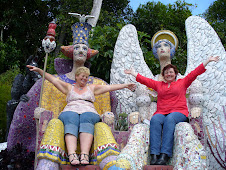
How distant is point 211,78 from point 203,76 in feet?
0.41

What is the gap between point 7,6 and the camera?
11.3 metres

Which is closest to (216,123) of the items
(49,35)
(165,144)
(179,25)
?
(165,144)

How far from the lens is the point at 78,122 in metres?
3.55

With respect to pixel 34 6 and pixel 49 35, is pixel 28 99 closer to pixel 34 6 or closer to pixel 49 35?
pixel 49 35

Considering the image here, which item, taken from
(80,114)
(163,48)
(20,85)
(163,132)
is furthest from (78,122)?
(20,85)

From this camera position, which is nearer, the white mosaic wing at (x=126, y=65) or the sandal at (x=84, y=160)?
the sandal at (x=84, y=160)

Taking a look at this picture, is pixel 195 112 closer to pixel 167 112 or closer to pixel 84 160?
pixel 167 112

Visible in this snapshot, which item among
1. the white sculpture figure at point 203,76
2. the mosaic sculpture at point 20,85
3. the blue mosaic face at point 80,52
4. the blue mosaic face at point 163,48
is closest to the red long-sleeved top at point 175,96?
the white sculpture figure at point 203,76

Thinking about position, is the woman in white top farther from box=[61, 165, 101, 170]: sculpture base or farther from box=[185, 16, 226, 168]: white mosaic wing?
box=[185, 16, 226, 168]: white mosaic wing

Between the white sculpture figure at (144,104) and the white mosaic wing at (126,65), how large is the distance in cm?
59

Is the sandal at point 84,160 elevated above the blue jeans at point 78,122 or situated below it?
below

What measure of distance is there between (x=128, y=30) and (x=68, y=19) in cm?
561

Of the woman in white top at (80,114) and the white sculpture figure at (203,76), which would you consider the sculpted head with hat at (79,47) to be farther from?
the white sculpture figure at (203,76)

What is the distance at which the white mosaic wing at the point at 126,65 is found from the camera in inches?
194
